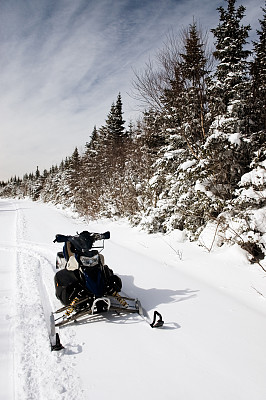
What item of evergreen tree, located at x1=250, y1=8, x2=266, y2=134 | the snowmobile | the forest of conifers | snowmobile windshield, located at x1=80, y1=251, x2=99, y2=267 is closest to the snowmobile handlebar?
the snowmobile

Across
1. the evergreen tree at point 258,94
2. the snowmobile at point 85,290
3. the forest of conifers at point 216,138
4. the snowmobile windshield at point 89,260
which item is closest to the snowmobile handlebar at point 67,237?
the snowmobile at point 85,290

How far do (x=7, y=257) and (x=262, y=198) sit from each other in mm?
7257

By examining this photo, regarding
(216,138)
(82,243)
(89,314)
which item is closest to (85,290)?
(89,314)

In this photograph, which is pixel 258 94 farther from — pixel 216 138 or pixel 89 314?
pixel 89 314

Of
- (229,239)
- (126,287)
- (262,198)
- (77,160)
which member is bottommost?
(126,287)

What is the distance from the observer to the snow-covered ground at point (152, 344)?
2.29m

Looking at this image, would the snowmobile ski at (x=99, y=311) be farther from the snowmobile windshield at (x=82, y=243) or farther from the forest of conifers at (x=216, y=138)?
the forest of conifers at (x=216, y=138)

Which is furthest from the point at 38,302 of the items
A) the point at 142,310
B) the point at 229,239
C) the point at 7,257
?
the point at 229,239

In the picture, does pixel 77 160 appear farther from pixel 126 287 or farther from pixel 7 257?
pixel 126 287

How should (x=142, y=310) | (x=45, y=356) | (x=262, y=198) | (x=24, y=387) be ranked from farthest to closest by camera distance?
(x=262, y=198)
(x=142, y=310)
(x=45, y=356)
(x=24, y=387)

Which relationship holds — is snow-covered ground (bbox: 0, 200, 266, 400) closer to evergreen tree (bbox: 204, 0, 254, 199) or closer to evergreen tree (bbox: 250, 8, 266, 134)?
evergreen tree (bbox: 204, 0, 254, 199)

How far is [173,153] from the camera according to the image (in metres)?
9.51

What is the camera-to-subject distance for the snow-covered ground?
2.29 metres

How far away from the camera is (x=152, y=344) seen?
117 inches
